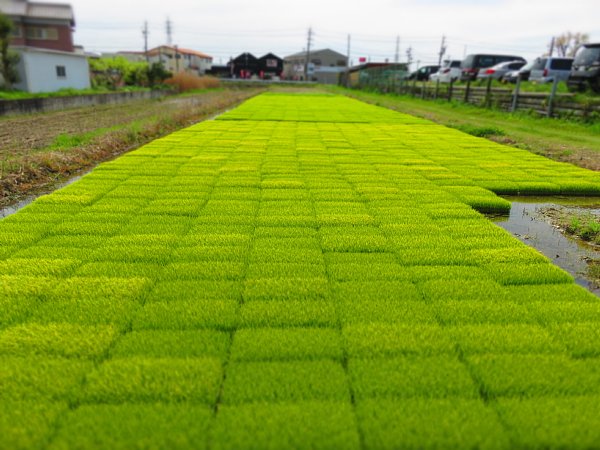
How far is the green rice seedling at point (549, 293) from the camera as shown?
343 cm

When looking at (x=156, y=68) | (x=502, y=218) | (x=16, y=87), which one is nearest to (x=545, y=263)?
(x=502, y=218)

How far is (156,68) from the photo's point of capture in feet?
119

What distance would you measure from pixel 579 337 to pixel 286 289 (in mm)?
2079

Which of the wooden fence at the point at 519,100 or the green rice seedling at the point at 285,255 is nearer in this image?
the green rice seedling at the point at 285,255

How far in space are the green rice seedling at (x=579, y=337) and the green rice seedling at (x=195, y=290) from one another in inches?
89.5

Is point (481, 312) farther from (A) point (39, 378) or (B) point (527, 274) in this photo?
(A) point (39, 378)

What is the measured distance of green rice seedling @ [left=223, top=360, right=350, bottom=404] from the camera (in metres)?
2.30

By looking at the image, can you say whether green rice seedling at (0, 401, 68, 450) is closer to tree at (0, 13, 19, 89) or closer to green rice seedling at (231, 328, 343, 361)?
green rice seedling at (231, 328, 343, 361)

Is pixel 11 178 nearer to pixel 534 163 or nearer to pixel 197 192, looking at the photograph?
pixel 197 192

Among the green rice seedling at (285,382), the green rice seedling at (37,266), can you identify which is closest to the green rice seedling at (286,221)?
the green rice seedling at (37,266)

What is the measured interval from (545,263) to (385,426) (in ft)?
9.14

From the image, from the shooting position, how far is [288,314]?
3092 mm

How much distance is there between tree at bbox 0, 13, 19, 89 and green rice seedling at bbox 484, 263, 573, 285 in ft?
85.5

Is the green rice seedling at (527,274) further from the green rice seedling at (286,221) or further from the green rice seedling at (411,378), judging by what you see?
the green rice seedling at (286,221)
